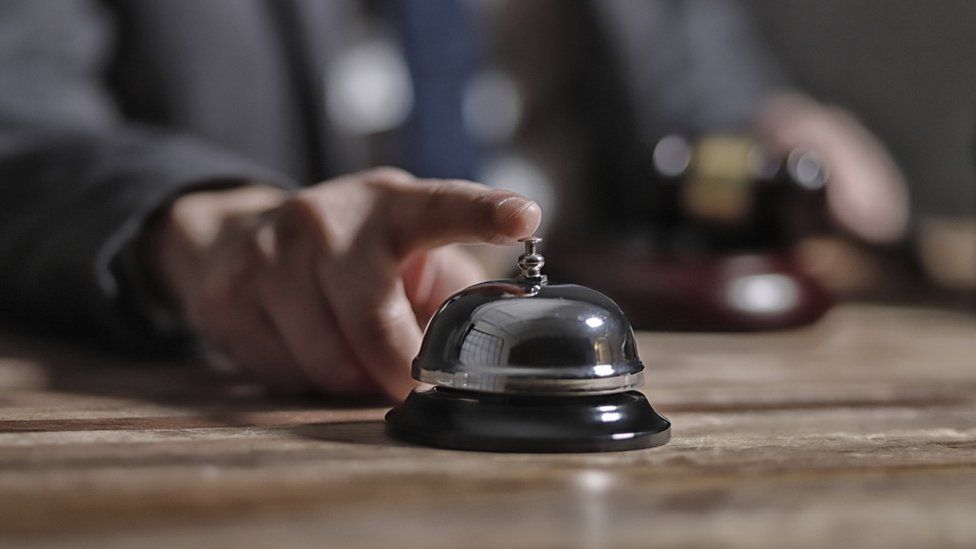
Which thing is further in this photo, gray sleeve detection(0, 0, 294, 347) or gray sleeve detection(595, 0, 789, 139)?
gray sleeve detection(595, 0, 789, 139)

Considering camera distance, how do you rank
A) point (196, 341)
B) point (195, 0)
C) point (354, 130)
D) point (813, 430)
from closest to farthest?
point (813, 430), point (196, 341), point (195, 0), point (354, 130)

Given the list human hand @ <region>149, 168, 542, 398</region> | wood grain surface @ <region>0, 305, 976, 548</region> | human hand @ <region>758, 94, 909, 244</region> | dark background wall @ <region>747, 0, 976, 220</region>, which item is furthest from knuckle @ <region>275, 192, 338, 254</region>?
dark background wall @ <region>747, 0, 976, 220</region>

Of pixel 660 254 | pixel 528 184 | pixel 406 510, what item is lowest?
pixel 406 510

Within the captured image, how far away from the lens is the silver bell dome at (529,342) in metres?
0.51

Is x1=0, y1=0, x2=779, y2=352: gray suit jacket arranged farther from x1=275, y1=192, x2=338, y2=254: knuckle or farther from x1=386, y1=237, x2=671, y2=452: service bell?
x1=386, y1=237, x2=671, y2=452: service bell

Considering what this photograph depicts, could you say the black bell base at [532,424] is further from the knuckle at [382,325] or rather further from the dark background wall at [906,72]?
the dark background wall at [906,72]

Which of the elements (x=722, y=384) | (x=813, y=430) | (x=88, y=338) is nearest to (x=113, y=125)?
(x=88, y=338)

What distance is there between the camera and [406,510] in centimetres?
39

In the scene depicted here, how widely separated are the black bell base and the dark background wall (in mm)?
2360

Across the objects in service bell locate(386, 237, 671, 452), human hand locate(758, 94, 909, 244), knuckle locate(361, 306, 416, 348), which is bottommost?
service bell locate(386, 237, 671, 452)

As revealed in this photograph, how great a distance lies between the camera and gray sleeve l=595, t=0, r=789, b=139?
2.09 metres

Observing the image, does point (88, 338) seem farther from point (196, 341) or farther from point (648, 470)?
point (648, 470)

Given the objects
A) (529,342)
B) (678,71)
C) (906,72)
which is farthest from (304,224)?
(906,72)

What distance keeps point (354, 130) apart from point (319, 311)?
159 centimetres
